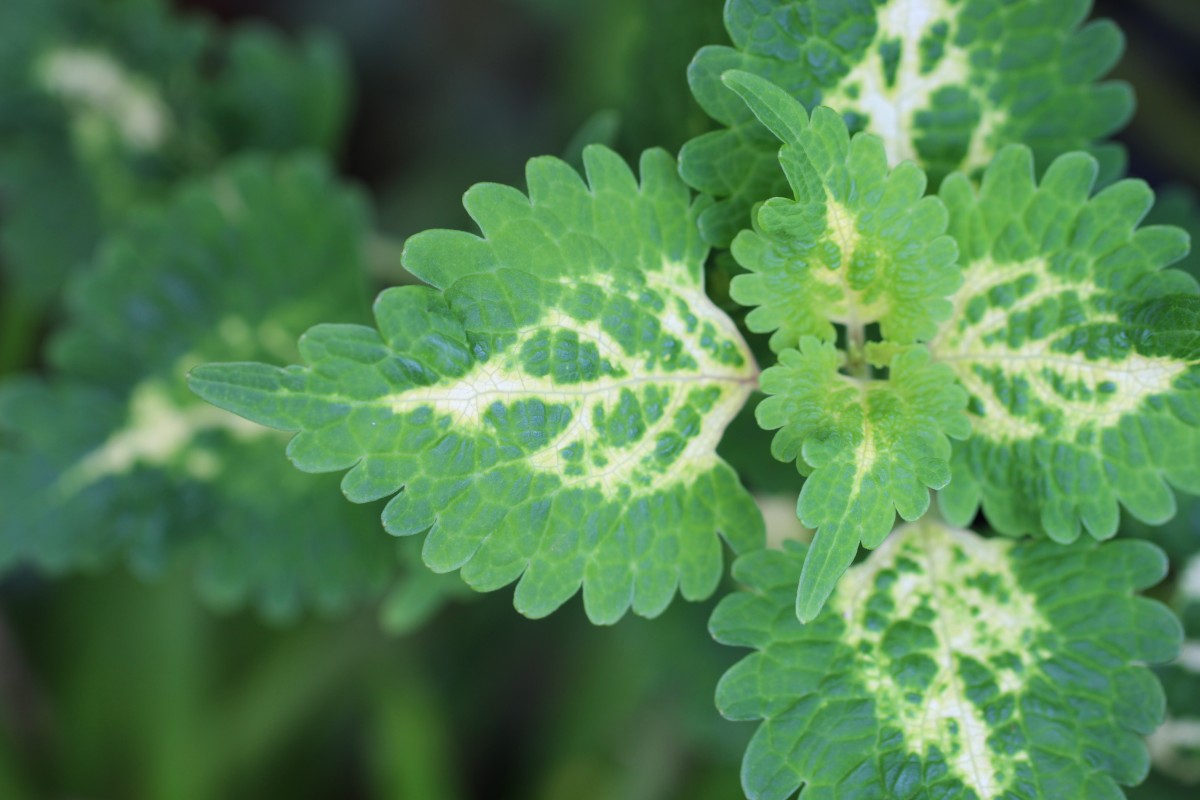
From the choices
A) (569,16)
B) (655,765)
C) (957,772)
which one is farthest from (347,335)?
(569,16)

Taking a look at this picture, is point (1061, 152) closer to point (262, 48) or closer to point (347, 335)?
point (347, 335)

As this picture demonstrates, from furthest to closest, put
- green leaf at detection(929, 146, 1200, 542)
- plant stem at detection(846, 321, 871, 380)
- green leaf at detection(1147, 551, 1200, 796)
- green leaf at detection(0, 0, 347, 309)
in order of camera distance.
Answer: green leaf at detection(0, 0, 347, 309) < green leaf at detection(1147, 551, 1200, 796) < plant stem at detection(846, 321, 871, 380) < green leaf at detection(929, 146, 1200, 542)

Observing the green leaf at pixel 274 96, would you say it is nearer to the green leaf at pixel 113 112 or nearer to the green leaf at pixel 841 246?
the green leaf at pixel 113 112

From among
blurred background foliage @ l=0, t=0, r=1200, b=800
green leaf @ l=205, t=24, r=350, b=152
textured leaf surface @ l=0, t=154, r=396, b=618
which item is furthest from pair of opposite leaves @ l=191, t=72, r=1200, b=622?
green leaf @ l=205, t=24, r=350, b=152

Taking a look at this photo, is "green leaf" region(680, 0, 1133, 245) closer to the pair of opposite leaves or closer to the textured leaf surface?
the pair of opposite leaves

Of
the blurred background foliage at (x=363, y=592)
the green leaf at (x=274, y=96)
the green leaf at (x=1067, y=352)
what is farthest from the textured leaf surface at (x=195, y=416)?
the green leaf at (x=1067, y=352)
